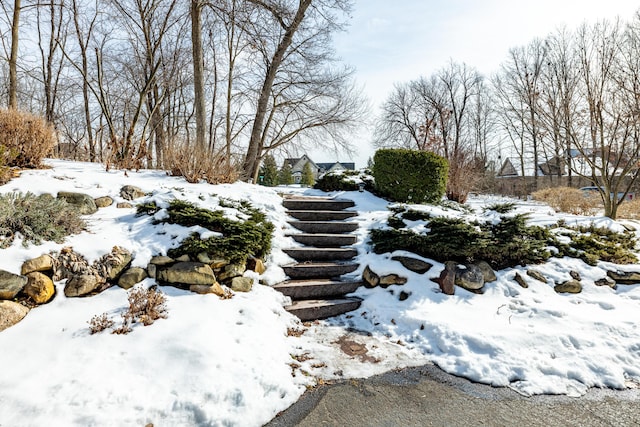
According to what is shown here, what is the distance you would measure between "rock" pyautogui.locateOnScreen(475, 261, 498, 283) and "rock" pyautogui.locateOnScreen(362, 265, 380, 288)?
1.55 metres

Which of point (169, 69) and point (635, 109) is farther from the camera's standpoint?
point (169, 69)

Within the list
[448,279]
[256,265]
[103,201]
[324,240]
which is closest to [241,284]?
[256,265]

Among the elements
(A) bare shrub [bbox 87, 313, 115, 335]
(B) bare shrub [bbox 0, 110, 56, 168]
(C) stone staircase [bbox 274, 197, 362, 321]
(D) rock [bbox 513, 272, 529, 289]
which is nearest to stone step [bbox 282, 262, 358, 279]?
(C) stone staircase [bbox 274, 197, 362, 321]

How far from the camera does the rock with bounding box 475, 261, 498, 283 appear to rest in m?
4.59

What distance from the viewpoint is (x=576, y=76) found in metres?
8.48

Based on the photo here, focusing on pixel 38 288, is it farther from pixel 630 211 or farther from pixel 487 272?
pixel 630 211

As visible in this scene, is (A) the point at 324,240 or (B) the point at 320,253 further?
(A) the point at 324,240

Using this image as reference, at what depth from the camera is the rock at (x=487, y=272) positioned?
15.1ft

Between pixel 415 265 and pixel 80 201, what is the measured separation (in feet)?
15.1

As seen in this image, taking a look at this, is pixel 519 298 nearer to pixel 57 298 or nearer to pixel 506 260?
pixel 506 260

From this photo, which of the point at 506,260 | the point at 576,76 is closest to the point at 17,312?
the point at 506,260

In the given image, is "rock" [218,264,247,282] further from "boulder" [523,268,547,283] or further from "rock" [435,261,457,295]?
"boulder" [523,268,547,283]

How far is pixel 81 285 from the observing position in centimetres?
311

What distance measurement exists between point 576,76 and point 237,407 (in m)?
11.0
